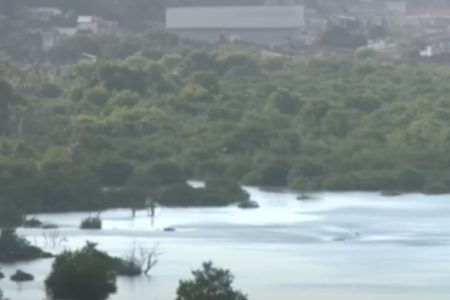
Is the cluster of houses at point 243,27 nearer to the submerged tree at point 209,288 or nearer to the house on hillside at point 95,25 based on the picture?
the house on hillside at point 95,25

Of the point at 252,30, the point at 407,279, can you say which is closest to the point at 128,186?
the point at 407,279

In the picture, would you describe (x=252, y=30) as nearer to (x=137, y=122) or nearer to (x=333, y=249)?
(x=137, y=122)

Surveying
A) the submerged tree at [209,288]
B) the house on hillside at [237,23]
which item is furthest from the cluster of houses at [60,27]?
the submerged tree at [209,288]

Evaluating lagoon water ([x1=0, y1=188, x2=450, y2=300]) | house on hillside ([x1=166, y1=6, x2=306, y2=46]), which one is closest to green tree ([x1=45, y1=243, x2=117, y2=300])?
lagoon water ([x1=0, y1=188, x2=450, y2=300])

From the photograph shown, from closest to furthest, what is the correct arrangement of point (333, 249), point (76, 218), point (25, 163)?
1. point (333, 249)
2. point (76, 218)
3. point (25, 163)

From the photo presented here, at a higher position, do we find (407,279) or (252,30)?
(252,30)

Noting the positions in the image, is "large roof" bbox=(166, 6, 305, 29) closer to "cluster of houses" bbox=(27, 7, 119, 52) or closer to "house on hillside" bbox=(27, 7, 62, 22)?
"cluster of houses" bbox=(27, 7, 119, 52)

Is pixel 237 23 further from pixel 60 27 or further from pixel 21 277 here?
pixel 21 277
